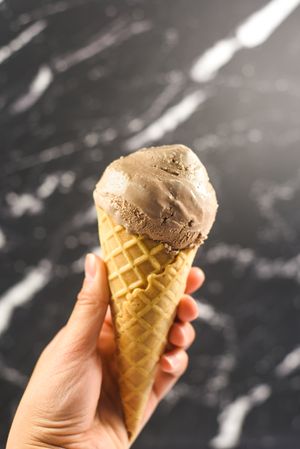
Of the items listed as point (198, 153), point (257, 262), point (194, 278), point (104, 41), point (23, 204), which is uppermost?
point (104, 41)

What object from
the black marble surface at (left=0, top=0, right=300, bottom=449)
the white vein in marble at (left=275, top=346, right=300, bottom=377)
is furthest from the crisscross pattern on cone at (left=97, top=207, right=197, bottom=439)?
the white vein in marble at (left=275, top=346, right=300, bottom=377)

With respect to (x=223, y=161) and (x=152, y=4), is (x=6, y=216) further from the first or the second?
(x=152, y=4)

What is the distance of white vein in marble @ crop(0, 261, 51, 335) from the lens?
1855 millimetres

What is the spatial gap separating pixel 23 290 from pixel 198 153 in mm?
936

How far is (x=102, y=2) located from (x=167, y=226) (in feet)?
3.91

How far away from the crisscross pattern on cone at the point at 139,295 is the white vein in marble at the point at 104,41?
0.88 meters

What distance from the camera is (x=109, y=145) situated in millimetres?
1897

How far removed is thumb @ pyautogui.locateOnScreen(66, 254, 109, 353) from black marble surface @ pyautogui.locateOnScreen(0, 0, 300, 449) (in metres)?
0.58

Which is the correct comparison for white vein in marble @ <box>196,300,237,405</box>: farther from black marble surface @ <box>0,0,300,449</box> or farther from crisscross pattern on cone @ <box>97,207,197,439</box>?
crisscross pattern on cone @ <box>97,207,197,439</box>

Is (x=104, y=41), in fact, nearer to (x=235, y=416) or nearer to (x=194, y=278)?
(x=194, y=278)

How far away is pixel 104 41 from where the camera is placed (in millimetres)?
1867

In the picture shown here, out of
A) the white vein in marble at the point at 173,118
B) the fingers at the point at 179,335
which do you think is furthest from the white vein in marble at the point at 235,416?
the white vein in marble at the point at 173,118

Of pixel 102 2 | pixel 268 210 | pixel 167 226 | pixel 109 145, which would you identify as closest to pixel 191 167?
pixel 167 226

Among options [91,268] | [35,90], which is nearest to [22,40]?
[35,90]
